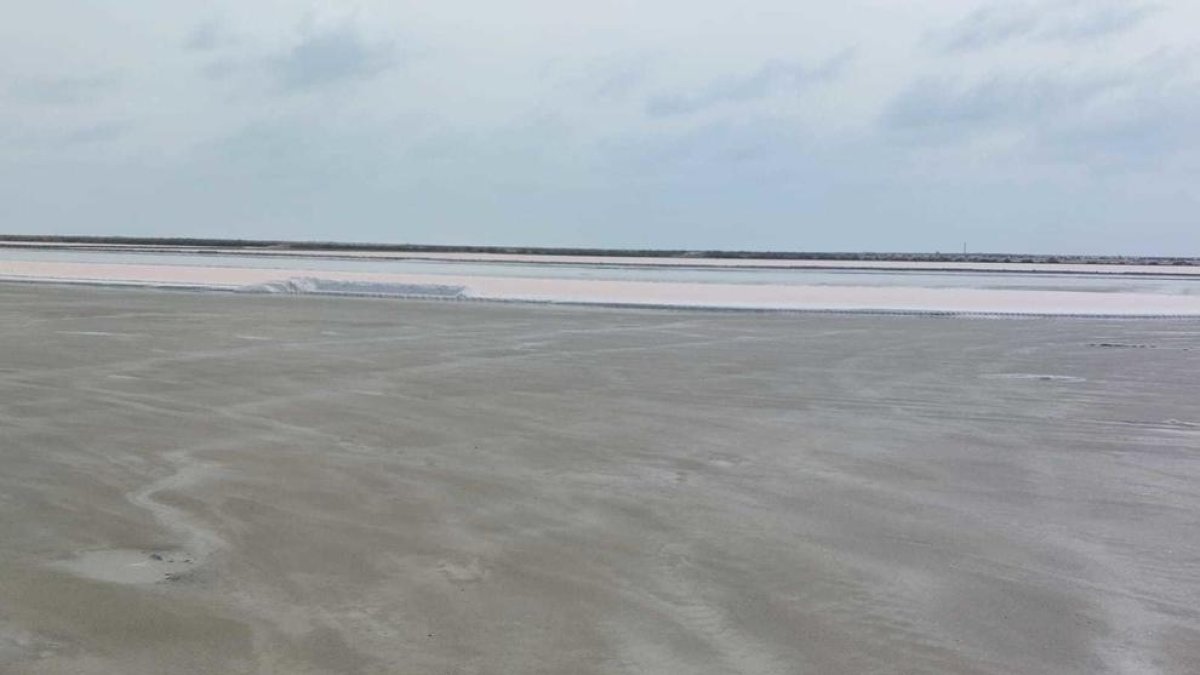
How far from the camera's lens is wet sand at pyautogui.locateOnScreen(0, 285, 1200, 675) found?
192 inches

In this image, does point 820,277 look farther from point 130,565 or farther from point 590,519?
point 130,565

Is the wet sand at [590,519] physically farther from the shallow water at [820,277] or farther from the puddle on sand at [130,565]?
the shallow water at [820,277]

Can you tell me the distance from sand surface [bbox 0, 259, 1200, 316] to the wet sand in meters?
14.1

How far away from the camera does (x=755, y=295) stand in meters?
33.7

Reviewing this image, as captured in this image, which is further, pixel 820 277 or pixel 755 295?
pixel 820 277

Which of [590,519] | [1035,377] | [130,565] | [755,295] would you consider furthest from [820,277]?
[130,565]

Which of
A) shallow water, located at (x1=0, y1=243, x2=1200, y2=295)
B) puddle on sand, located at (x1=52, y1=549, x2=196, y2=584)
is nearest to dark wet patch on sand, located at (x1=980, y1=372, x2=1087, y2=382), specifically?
puddle on sand, located at (x1=52, y1=549, x2=196, y2=584)

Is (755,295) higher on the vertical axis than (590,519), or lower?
higher

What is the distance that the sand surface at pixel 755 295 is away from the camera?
29.0 meters

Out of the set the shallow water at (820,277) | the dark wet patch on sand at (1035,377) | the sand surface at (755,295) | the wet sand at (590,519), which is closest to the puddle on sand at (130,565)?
the wet sand at (590,519)

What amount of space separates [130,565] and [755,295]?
28.7 meters

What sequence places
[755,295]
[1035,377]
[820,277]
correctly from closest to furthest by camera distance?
[1035,377], [755,295], [820,277]

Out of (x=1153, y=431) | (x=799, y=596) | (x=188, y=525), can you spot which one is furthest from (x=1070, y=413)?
(x=188, y=525)

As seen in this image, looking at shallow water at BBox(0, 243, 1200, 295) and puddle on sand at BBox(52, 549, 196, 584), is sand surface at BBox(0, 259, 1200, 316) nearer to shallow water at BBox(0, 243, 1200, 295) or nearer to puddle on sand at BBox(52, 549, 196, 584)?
shallow water at BBox(0, 243, 1200, 295)
